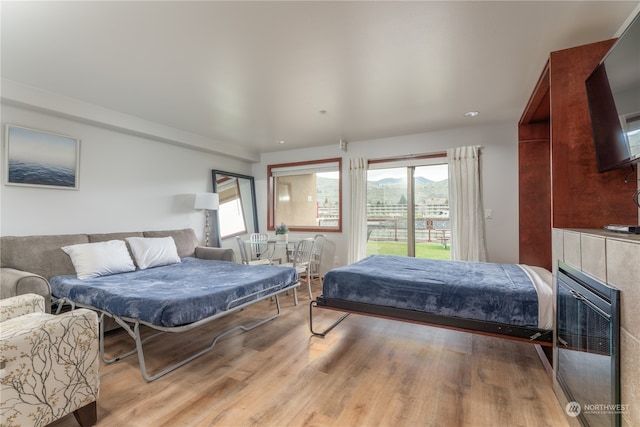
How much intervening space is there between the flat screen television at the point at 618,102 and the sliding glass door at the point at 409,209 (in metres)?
2.70

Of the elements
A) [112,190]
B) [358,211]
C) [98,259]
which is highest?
[112,190]

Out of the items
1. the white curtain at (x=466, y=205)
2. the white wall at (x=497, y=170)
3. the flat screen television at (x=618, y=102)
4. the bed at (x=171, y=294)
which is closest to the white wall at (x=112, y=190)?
the bed at (x=171, y=294)

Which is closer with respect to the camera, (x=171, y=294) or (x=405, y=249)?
(x=171, y=294)

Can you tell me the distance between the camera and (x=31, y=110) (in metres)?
2.96

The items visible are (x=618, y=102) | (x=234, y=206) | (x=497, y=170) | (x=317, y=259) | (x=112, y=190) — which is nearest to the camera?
(x=618, y=102)

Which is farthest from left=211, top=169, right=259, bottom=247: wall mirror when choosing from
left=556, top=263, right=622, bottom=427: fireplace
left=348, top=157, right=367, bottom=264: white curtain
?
left=556, top=263, right=622, bottom=427: fireplace

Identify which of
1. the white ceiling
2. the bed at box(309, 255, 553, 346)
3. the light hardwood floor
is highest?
the white ceiling

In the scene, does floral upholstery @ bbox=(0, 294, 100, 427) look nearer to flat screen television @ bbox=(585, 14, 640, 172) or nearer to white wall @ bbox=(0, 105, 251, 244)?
white wall @ bbox=(0, 105, 251, 244)

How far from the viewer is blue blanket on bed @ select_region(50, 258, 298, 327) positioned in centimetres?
193

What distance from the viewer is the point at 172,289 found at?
2.31 metres

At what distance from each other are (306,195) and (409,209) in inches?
78.1

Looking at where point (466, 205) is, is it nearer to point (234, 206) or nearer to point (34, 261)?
point (234, 206)

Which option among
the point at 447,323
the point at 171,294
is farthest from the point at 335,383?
the point at 171,294

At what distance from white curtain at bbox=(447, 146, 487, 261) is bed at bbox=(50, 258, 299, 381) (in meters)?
2.51
